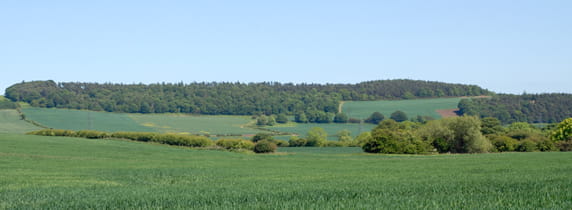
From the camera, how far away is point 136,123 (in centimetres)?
12269

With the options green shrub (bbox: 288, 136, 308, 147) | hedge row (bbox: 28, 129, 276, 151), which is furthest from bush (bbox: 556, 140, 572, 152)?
hedge row (bbox: 28, 129, 276, 151)

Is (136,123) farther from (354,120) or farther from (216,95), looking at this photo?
(354,120)

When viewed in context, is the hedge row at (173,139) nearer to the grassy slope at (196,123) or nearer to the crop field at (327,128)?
the grassy slope at (196,123)

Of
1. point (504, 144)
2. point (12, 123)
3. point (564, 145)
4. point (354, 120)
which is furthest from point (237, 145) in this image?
point (354, 120)

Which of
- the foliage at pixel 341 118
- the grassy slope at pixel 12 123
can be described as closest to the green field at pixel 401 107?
the foliage at pixel 341 118

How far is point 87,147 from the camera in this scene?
62156 millimetres

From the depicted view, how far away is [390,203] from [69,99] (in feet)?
493

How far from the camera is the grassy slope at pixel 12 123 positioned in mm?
98681

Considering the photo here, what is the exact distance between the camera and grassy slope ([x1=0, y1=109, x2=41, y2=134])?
98.7 m

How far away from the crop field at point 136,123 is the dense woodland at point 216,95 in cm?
1375

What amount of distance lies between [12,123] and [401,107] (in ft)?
336

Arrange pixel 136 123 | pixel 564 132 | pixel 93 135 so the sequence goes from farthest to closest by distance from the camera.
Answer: pixel 136 123
pixel 93 135
pixel 564 132

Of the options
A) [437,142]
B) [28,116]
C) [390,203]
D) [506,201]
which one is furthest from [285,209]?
[28,116]

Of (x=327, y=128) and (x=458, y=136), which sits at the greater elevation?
(x=458, y=136)
